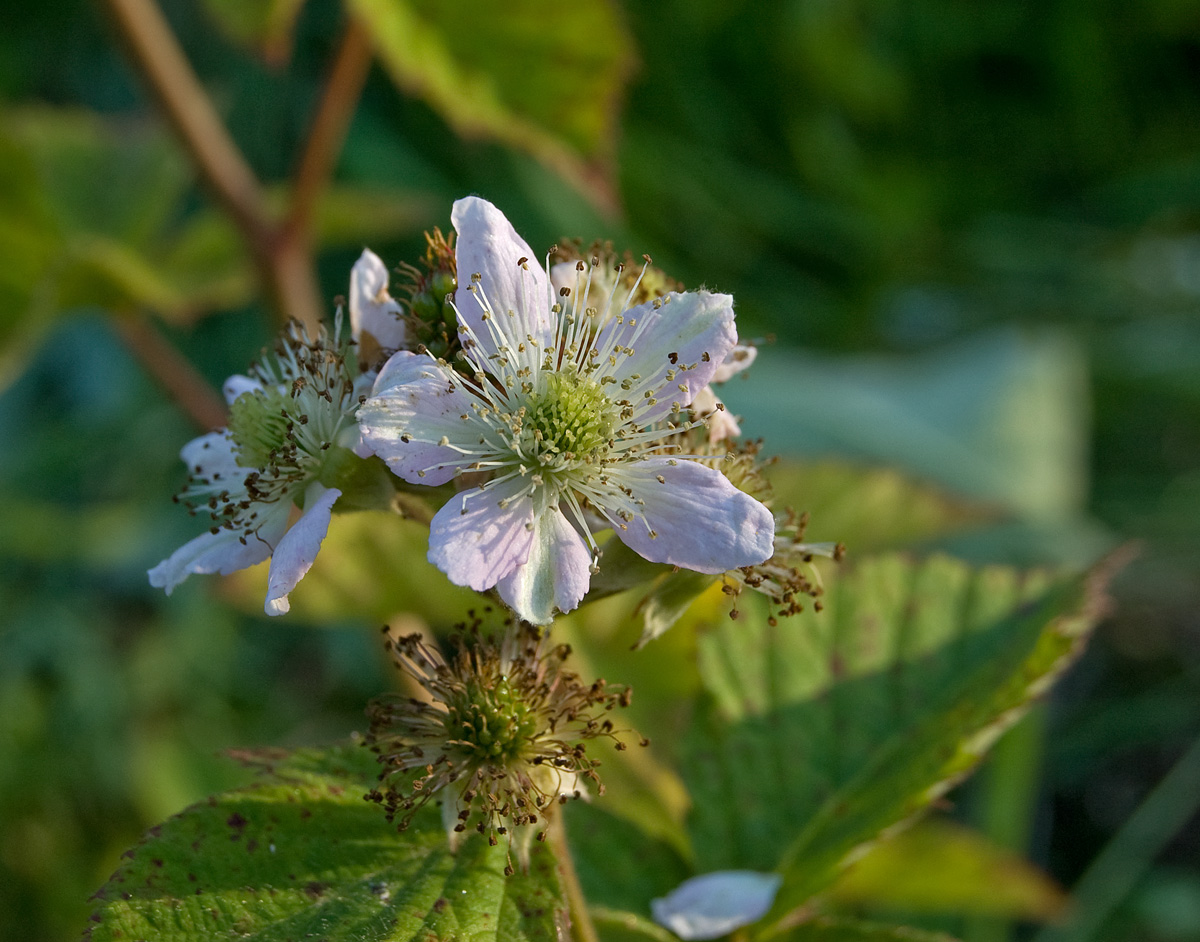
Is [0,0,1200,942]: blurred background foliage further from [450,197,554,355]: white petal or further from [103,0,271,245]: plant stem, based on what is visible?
[450,197,554,355]: white petal

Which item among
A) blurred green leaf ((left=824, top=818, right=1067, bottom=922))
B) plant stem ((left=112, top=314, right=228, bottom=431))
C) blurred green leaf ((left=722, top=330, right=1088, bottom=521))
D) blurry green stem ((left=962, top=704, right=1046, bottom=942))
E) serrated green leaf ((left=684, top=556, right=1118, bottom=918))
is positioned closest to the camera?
serrated green leaf ((left=684, top=556, right=1118, bottom=918))

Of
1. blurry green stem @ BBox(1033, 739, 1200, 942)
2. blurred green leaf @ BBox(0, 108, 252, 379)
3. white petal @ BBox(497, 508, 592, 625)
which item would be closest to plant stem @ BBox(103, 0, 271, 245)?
blurred green leaf @ BBox(0, 108, 252, 379)

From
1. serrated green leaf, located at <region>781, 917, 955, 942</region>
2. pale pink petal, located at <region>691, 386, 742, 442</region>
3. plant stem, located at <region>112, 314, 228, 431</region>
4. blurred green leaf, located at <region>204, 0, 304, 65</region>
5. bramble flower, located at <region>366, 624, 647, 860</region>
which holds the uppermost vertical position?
blurred green leaf, located at <region>204, 0, 304, 65</region>

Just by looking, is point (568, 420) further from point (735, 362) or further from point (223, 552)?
point (223, 552)

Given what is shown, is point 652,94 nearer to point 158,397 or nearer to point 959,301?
point 959,301

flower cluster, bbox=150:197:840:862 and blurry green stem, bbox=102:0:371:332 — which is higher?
blurry green stem, bbox=102:0:371:332

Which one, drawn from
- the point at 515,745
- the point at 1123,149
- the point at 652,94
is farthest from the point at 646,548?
the point at 1123,149
